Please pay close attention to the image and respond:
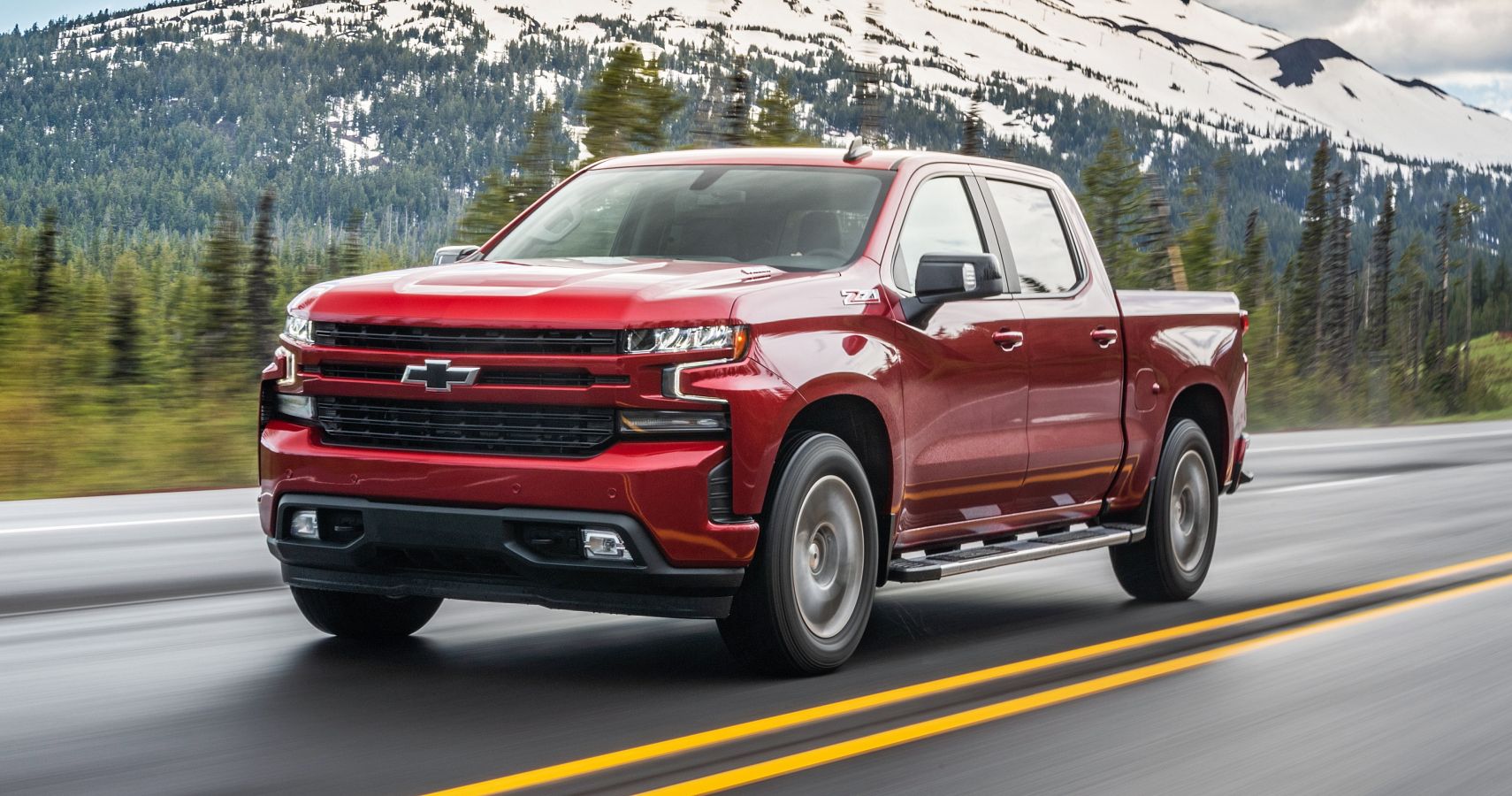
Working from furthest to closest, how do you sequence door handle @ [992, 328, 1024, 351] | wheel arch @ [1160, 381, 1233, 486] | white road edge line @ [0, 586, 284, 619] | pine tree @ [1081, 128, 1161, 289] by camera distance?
pine tree @ [1081, 128, 1161, 289] < wheel arch @ [1160, 381, 1233, 486] < white road edge line @ [0, 586, 284, 619] < door handle @ [992, 328, 1024, 351]

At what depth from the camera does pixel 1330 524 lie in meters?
13.0

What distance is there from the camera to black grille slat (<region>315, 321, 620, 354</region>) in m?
5.79

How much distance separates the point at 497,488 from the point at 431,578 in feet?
1.53

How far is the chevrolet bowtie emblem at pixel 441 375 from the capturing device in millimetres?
5859

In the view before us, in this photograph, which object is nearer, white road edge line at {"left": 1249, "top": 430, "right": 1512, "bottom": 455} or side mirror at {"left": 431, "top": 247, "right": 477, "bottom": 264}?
side mirror at {"left": 431, "top": 247, "right": 477, "bottom": 264}

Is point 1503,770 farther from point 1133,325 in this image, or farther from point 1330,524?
point 1330,524

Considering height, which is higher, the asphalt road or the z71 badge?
the z71 badge

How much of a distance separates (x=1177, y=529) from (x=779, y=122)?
18851mm

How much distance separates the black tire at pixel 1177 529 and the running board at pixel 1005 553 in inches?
9.5

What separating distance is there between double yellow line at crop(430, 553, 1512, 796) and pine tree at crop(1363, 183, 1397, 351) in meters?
106

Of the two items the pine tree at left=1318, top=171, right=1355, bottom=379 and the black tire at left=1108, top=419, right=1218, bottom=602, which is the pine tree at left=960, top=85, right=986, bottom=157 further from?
the pine tree at left=1318, top=171, right=1355, bottom=379

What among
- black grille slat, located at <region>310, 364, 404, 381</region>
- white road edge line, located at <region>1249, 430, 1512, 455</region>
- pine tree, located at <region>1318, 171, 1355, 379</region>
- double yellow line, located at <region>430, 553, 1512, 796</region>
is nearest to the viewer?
double yellow line, located at <region>430, 553, 1512, 796</region>

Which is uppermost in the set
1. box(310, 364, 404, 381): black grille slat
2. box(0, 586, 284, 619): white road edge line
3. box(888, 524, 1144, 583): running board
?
box(310, 364, 404, 381): black grille slat

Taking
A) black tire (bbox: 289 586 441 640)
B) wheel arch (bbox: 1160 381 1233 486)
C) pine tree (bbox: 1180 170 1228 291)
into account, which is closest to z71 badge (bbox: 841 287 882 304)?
black tire (bbox: 289 586 441 640)
